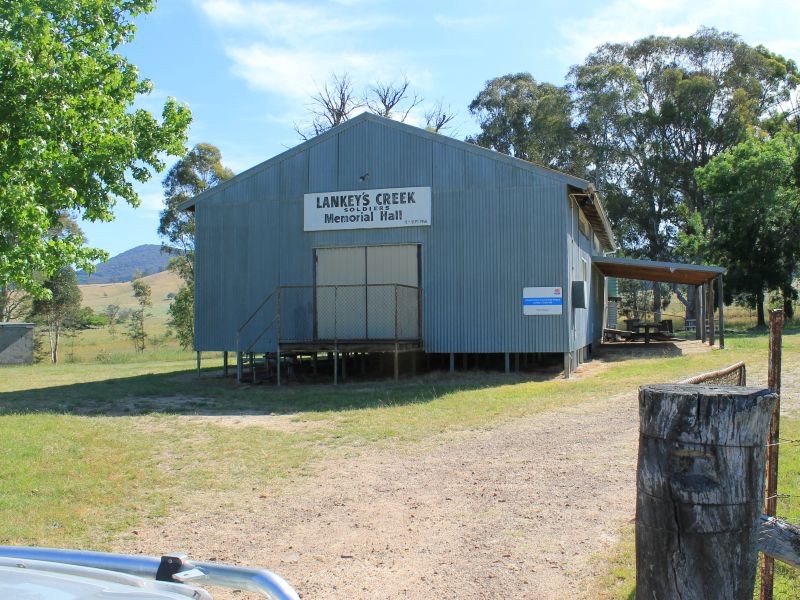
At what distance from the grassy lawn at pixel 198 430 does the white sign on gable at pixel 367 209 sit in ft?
12.5

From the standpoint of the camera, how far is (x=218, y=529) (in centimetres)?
588

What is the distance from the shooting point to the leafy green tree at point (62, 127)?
941 cm

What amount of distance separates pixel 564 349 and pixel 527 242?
2.58m

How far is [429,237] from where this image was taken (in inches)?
669

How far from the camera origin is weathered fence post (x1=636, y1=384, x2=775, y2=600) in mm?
2391

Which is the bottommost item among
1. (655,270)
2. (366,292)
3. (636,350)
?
(636,350)

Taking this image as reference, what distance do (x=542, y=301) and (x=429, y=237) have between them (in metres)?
3.05

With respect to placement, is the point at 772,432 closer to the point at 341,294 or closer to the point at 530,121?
the point at 341,294

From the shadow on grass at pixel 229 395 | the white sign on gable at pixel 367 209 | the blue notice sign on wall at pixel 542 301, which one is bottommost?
the shadow on grass at pixel 229 395

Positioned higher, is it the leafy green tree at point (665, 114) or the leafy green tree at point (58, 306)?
the leafy green tree at point (665, 114)

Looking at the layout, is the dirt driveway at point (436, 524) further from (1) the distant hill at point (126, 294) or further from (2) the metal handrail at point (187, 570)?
(1) the distant hill at point (126, 294)

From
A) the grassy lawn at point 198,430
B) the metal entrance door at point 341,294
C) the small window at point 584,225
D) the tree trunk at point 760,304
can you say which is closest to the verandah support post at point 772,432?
the grassy lawn at point 198,430

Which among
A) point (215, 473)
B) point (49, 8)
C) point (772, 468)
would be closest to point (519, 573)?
point (772, 468)

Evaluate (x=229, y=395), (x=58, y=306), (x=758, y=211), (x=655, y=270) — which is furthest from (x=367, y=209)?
(x=58, y=306)
